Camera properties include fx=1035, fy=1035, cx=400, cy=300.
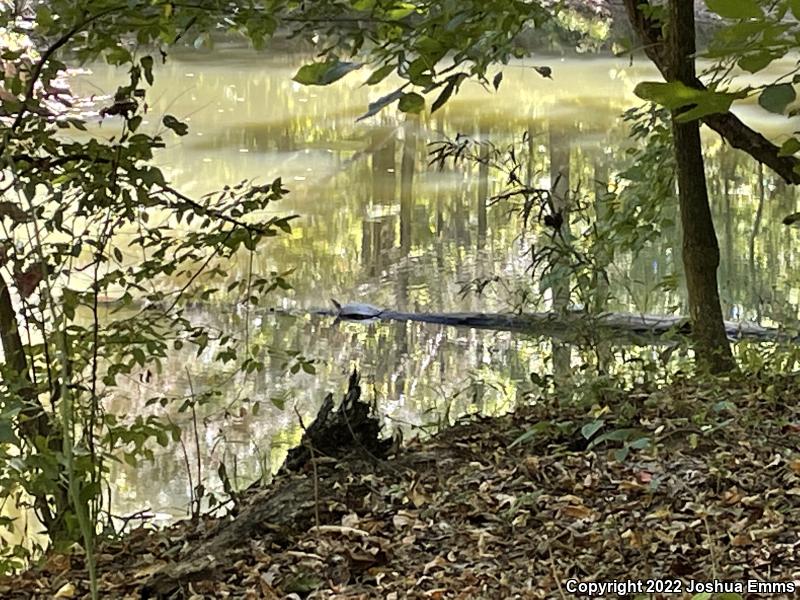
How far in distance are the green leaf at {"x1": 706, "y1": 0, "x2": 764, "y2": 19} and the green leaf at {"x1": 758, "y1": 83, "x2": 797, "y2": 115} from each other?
0.17 m

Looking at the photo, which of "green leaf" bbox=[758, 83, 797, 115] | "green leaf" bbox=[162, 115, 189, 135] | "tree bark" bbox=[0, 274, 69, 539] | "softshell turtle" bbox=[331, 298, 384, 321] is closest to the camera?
"green leaf" bbox=[758, 83, 797, 115]

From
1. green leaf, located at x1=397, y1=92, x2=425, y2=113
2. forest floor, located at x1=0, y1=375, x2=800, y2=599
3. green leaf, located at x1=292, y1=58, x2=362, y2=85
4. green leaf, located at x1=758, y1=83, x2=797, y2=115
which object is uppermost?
green leaf, located at x1=292, y1=58, x2=362, y2=85

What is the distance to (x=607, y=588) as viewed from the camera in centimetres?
173

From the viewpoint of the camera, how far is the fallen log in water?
3.66 meters

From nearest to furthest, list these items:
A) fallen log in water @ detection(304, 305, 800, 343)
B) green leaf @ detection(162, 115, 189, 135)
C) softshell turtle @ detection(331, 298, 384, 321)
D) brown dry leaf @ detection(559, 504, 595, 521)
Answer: brown dry leaf @ detection(559, 504, 595, 521), green leaf @ detection(162, 115, 189, 135), fallen log in water @ detection(304, 305, 800, 343), softshell turtle @ detection(331, 298, 384, 321)

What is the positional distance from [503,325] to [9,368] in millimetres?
3525

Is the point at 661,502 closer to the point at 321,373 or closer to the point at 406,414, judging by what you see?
the point at 406,414

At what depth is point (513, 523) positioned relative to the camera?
210 cm

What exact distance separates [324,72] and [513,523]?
3.94 ft

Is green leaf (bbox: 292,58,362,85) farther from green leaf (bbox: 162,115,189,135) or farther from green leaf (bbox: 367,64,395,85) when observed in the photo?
green leaf (bbox: 162,115,189,135)

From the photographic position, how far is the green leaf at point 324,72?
1.16 metres

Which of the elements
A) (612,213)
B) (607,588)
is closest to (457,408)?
(612,213)

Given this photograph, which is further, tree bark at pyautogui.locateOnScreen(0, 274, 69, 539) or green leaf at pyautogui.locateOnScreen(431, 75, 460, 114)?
tree bark at pyautogui.locateOnScreen(0, 274, 69, 539)

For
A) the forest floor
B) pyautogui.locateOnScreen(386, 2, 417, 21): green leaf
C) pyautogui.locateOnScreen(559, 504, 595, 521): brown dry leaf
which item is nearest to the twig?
the forest floor
